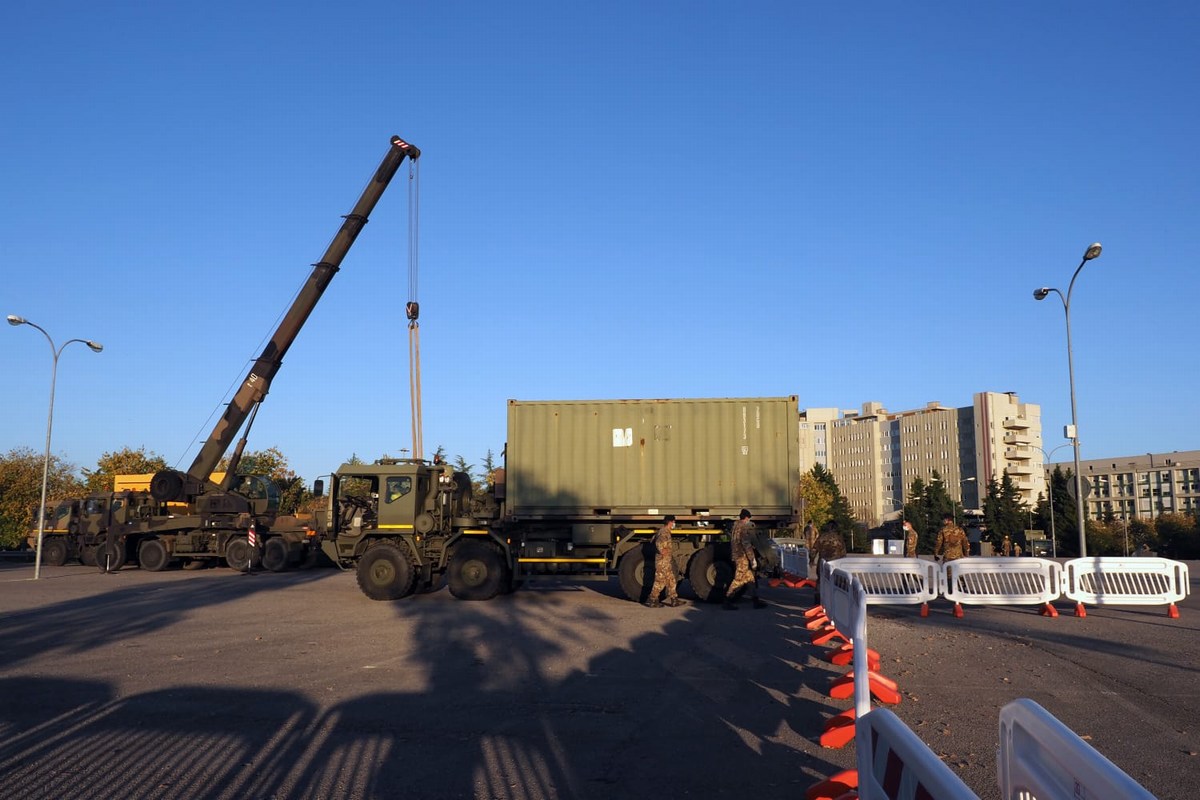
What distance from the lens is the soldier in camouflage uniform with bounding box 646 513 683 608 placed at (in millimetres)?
17000

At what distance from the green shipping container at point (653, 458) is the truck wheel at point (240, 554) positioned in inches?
498

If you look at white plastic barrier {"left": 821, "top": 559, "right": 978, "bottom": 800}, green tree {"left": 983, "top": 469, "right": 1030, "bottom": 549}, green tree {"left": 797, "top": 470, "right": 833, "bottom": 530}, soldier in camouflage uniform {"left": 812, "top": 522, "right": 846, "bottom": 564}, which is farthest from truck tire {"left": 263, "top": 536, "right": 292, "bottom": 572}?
green tree {"left": 983, "top": 469, "right": 1030, "bottom": 549}

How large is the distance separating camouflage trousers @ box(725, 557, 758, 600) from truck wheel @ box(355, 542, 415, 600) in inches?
249

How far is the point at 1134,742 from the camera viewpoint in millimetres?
6695

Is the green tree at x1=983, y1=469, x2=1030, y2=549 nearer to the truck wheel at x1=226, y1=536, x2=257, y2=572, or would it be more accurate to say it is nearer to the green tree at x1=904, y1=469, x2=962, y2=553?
the green tree at x1=904, y1=469, x2=962, y2=553

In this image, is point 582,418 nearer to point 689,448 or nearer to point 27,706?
point 689,448

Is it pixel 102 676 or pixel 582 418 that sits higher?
pixel 582 418

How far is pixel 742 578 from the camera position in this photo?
16.7 metres

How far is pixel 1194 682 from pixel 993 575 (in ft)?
22.6

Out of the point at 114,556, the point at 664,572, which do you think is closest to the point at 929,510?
the point at 114,556

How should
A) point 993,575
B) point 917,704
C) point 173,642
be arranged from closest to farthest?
point 917,704 < point 173,642 < point 993,575

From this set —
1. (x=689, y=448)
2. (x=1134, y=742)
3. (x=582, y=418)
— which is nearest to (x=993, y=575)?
(x=689, y=448)

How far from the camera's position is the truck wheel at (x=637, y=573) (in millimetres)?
17906

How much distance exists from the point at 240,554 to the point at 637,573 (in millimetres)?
15098
